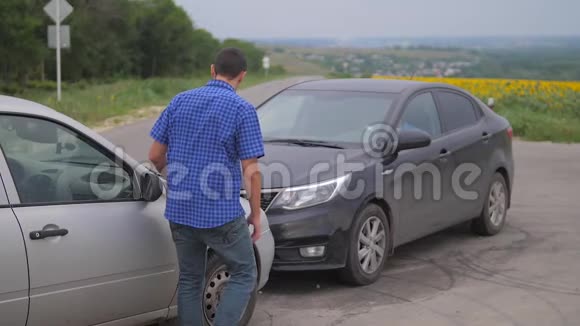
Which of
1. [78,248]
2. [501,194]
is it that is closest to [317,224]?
[78,248]

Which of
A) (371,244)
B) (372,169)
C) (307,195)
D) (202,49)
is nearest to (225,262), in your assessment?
(307,195)

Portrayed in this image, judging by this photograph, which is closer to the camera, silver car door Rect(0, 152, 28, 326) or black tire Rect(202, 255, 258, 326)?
silver car door Rect(0, 152, 28, 326)

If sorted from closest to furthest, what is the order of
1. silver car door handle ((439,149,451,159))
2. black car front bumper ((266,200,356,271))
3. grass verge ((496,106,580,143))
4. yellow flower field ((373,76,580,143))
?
1. black car front bumper ((266,200,356,271))
2. silver car door handle ((439,149,451,159))
3. grass verge ((496,106,580,143))
4. yellow flower field ((373,76,580,143))

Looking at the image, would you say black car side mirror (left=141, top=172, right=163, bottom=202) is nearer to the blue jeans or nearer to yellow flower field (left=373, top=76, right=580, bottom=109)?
the blue jeans

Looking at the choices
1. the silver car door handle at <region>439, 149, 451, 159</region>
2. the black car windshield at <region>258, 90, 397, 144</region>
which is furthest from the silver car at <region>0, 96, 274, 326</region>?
the silver car door handle at <region>439, 149, 451, 159</region>

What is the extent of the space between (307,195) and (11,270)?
2868 millimetres

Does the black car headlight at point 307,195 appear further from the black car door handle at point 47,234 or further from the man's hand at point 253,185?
the black car door handle at point 47,234

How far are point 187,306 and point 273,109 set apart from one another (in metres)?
3.67

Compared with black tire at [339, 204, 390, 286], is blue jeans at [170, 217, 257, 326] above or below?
above

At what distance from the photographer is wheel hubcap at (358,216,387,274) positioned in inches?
278

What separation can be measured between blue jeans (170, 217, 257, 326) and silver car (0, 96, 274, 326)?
209mm

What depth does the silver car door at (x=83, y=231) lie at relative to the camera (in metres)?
4.57

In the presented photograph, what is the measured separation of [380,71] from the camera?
4438cm

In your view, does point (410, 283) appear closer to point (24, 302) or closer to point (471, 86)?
point (24, 302)
